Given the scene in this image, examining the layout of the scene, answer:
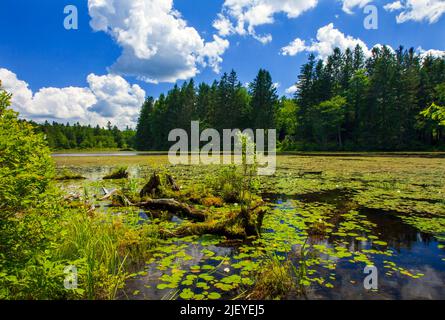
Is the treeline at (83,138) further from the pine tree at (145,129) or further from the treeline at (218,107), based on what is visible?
the treeline at (218,107)

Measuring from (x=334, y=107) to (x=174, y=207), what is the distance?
4893 cm

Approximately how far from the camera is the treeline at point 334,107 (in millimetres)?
46125

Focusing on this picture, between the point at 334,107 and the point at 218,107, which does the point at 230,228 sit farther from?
the point at 218,107

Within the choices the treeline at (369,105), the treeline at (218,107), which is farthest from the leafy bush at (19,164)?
the treeline at (218,107)

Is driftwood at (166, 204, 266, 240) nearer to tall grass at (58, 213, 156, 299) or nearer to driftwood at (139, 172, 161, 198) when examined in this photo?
tall grass at (58, 213, 156, 299)

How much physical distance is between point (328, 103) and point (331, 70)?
12.2m

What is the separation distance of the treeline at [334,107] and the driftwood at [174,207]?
3665cm

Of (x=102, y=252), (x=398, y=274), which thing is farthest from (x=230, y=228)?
(x=398, y=274)

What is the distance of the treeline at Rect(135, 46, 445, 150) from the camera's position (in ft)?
151

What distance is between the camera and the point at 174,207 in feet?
28.0

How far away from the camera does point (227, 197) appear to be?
10.1 m

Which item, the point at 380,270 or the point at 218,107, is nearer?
the point at 380,270

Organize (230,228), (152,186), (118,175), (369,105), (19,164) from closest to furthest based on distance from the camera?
1. (19,164)
2. (230,228)
3. (152,186)
4. (118,175)
5. (369,105)
